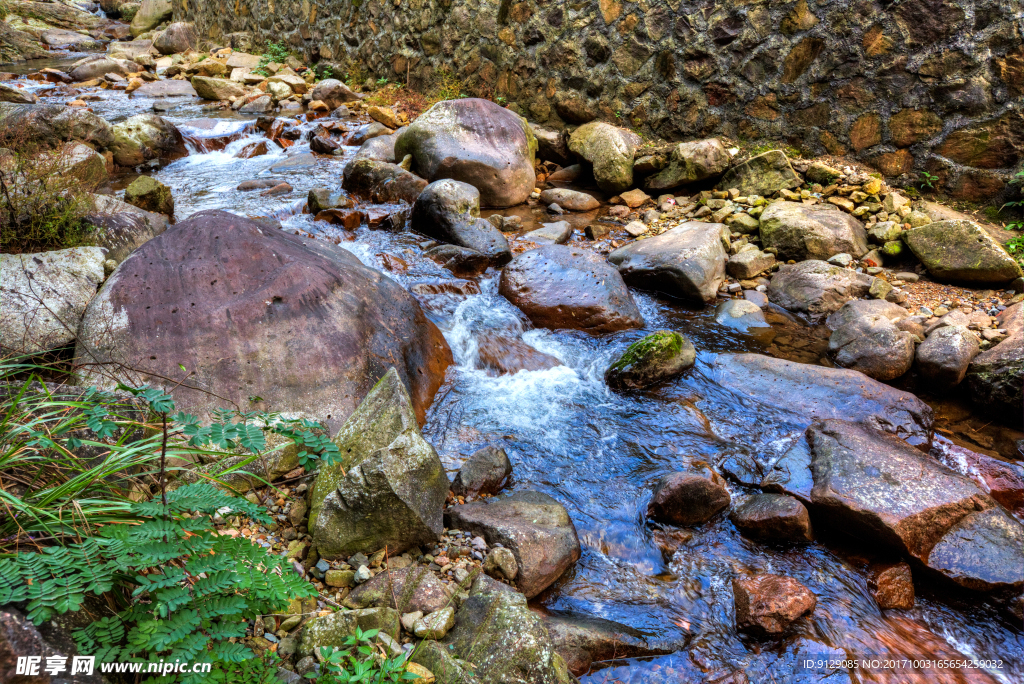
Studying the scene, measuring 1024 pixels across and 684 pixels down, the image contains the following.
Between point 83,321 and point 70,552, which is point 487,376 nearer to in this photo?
point 83,321

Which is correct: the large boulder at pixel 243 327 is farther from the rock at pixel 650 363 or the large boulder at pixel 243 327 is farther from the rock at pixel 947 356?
the rock at pixel 947 356

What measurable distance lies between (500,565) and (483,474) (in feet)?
2.18

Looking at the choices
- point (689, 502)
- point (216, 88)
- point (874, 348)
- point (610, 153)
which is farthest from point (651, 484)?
point (216, 88)

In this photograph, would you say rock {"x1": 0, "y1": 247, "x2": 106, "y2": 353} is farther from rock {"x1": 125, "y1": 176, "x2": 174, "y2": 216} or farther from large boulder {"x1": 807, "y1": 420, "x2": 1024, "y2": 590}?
large boulder {"x1": 807, "y1": 420, "x2": 1024, "y2": 590}

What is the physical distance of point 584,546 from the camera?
2711 mm

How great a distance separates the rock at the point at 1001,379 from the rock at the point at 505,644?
10.8ft

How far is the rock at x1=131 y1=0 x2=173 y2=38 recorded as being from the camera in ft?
45.4

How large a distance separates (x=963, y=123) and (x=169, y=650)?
21.5ft

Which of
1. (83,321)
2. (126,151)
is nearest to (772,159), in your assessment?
(83,321)

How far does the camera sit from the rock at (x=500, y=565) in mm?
2289

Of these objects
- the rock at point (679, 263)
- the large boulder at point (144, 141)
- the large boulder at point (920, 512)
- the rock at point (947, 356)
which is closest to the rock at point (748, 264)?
the rock at point (679, 263)

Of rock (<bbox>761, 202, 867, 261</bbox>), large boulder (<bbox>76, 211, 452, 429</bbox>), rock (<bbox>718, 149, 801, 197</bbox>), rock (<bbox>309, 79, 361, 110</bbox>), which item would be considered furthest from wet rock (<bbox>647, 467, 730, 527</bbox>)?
rock (<bbox>309, 79, 361, 110</bbox>)

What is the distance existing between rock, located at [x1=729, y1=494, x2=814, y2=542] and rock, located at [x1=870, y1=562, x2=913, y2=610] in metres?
0.31

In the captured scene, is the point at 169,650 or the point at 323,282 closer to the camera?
the point at 169,650
